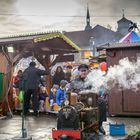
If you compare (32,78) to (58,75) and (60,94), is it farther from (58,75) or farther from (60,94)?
(58,75)

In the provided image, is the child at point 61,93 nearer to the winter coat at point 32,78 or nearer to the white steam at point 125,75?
the winter coat at point 32,78

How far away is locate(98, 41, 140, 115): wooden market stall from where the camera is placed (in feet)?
47.8

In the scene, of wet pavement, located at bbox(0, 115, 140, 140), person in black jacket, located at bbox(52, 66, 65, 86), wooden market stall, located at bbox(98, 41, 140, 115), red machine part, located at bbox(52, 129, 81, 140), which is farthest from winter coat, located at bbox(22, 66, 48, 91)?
red machine part, located at bbox(52, 129, 81, 140)

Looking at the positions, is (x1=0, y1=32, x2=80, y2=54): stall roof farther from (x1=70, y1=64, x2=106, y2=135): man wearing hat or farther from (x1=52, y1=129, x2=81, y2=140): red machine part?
(x1=52, y1=129, x2=81, y2=140): red machine part

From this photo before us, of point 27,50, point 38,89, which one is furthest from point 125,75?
point 27,50

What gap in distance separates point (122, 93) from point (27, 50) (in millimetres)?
4731

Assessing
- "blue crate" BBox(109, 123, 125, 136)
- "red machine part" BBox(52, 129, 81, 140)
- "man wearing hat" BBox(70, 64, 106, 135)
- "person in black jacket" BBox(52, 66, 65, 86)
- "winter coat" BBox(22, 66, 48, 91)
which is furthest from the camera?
"person in black jacket" BBox(52, 66, 65, 86)

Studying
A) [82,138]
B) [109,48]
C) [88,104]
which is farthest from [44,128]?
[109,48]

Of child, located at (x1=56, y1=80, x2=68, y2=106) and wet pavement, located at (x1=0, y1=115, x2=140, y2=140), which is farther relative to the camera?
child, located at (x1=56, y1=80, x2=68, y2=106)

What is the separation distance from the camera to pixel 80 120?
349 inches

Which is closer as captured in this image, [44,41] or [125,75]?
[125,75]

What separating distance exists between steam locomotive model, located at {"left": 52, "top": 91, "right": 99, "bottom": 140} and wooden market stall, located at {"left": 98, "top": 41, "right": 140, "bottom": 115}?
16.5 ft

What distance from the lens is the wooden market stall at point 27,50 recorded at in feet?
47.9

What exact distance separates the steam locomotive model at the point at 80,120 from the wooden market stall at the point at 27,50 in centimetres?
511
